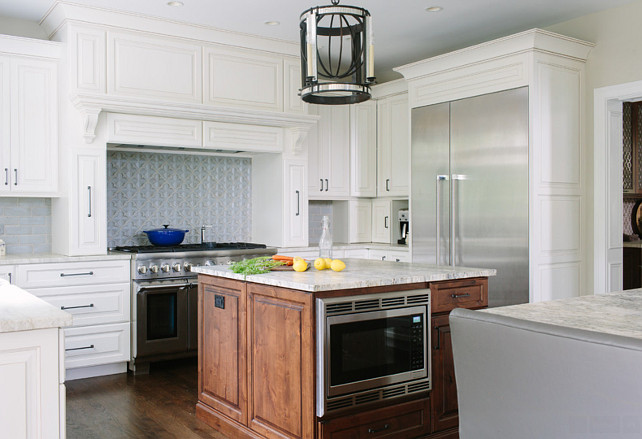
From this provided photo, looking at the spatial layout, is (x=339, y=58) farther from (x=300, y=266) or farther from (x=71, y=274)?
(x=71, y=274)

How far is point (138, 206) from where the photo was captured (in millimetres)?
5230

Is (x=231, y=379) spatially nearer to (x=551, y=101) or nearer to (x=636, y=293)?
(x=636, y=293)

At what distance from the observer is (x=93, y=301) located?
445 cm

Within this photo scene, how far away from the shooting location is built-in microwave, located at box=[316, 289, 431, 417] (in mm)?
2748

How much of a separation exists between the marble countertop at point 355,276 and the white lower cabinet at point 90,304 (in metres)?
1.29

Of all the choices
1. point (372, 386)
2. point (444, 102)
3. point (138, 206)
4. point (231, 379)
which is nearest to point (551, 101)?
point (444, 102)

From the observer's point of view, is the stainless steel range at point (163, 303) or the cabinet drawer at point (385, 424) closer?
the cabinet drawer at point (385, 424)

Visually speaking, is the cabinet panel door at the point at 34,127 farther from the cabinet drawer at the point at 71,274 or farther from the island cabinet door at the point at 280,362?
the island cabinet door at the point at 280,362

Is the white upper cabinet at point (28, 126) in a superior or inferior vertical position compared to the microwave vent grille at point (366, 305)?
superior

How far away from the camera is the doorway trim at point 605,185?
457 cm

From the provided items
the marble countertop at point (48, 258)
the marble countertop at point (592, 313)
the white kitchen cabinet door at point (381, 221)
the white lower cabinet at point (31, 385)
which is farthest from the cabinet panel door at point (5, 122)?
the marble countertop at point (592, 313)

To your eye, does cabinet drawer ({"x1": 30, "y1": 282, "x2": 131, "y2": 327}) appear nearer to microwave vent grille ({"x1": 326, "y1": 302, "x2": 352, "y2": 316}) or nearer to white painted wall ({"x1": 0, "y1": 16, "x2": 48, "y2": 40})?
white painted wall ({"x1": 0, "y1": 16, "x2": 48, "y2": 40})

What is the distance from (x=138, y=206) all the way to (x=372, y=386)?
10.0 ft

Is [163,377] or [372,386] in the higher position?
[372,386]
